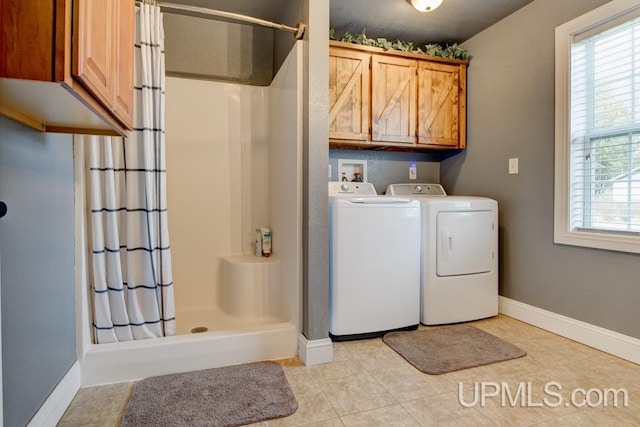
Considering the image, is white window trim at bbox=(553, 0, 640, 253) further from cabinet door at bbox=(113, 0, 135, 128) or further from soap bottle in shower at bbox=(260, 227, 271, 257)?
cabinet door at bbox=(113, 0, 135, 128)

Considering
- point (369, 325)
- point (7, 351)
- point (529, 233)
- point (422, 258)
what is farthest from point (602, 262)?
point (7, 351)

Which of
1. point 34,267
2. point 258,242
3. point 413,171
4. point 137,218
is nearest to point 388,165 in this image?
point 413,171

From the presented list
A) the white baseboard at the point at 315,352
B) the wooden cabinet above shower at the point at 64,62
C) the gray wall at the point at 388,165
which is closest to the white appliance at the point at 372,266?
the white baseboard at the point at 315,352

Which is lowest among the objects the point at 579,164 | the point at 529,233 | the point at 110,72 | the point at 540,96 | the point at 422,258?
the point at 422,258

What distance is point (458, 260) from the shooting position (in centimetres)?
244

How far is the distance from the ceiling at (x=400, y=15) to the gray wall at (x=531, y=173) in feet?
0.55

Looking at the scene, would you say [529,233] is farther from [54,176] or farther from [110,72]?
[54,176]

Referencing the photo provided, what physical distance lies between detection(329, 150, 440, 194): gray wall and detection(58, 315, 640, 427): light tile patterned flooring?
5.12 ft

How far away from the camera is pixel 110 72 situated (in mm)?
1110

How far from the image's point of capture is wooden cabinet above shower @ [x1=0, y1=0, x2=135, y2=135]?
2.58ft

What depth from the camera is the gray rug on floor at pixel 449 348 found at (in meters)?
1.83

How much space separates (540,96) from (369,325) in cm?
203

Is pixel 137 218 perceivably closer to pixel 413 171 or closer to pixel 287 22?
pixel 287 22

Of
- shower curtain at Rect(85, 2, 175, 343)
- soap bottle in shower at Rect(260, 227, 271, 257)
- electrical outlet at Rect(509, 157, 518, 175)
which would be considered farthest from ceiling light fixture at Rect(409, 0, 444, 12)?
soap bottle in shower at Rect(260, 227, 271, 257)
